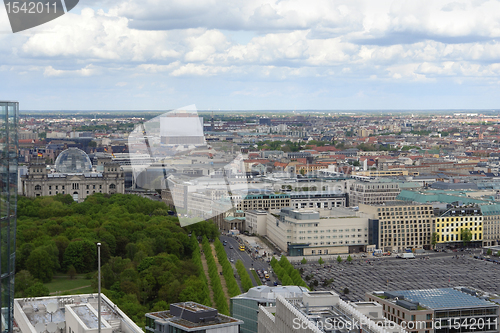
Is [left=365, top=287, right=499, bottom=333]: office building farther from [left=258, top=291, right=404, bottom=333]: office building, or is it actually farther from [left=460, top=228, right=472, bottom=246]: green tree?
[left=460, top=228, right=472, bottom=246]: green tree

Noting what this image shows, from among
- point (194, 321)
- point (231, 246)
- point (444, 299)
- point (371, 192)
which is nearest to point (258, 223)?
point (231, 246)

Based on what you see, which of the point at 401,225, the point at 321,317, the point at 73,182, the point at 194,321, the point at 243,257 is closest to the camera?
the point at 321,317

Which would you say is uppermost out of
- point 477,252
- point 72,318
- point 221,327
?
point 72,318

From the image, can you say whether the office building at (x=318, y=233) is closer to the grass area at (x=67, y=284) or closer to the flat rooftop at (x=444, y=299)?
the grass area at (x=67, y=284)

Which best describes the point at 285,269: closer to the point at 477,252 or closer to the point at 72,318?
the point at 477,252

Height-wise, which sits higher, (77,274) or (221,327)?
(221,327)

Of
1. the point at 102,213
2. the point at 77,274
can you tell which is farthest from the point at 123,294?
the point at 102,213

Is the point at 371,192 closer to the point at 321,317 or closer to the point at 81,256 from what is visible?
the point at 81,256
